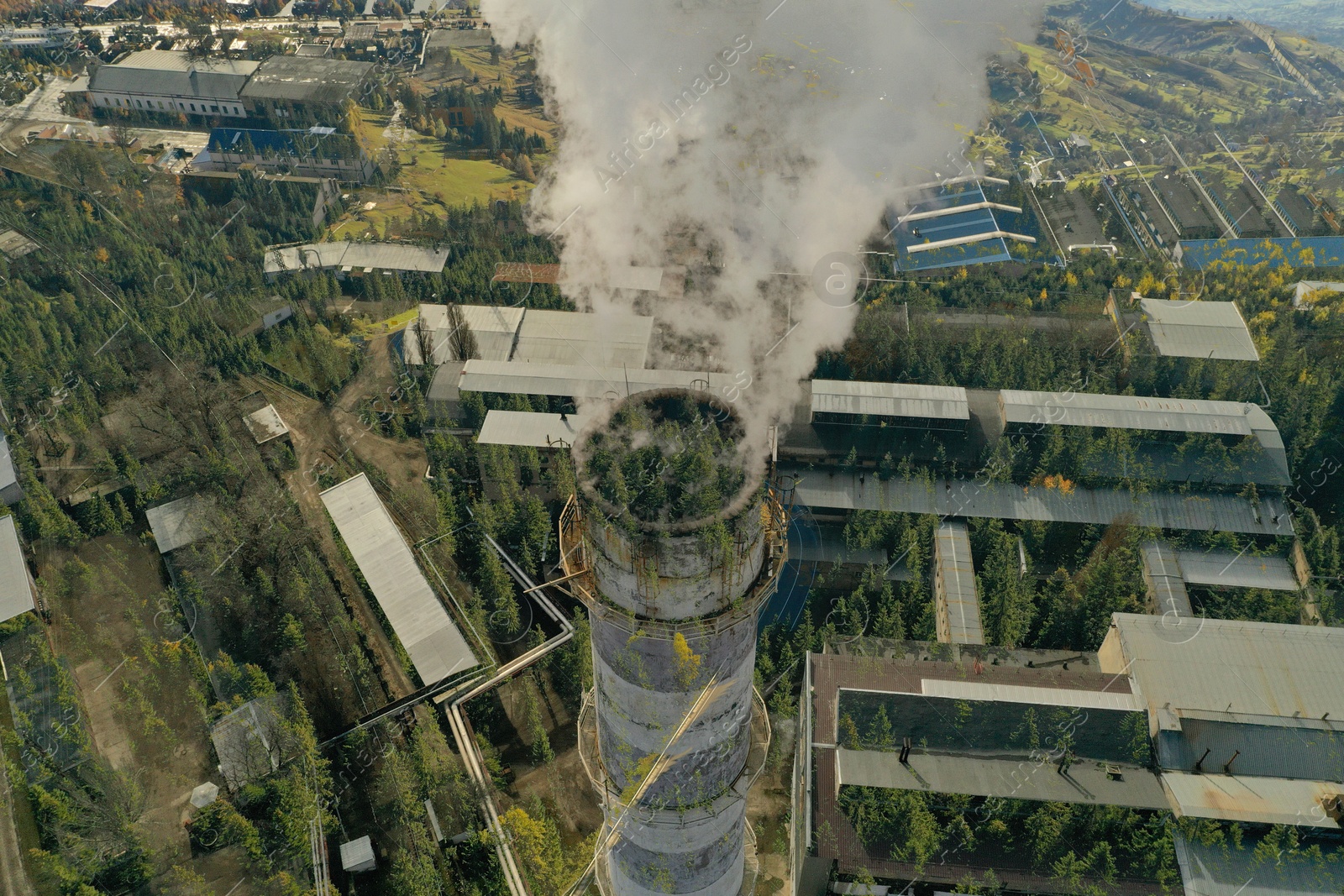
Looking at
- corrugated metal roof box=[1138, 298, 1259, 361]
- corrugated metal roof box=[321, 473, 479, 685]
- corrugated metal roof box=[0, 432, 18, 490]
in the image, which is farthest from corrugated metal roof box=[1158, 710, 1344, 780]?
corrugated metal roof box=[0, 432, 18, 490]

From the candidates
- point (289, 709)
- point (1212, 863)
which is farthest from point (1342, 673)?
point (289, 709)

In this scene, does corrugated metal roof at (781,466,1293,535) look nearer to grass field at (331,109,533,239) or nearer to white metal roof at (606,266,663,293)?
white metal roof at (606,266,663,293)

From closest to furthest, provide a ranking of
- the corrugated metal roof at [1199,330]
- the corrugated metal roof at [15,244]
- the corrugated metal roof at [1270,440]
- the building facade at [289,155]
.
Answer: the corrugated metal roof at [1270,440] → the corrugated metal roof at [1199,330] → the corrugated metal roof at [15,244] → the building facade at [289,155]

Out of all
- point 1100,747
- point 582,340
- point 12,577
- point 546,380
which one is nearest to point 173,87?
point 582,340

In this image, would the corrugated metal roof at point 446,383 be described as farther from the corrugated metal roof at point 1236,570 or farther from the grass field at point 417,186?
the corrugated metal roof at point 1236,570

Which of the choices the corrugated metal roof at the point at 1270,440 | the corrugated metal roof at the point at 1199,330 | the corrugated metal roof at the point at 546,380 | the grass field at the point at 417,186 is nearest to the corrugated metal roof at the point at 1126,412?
the corrugated metal roof at the point at 1270,440

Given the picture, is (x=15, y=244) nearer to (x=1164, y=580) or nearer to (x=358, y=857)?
(x=358, y=857)
